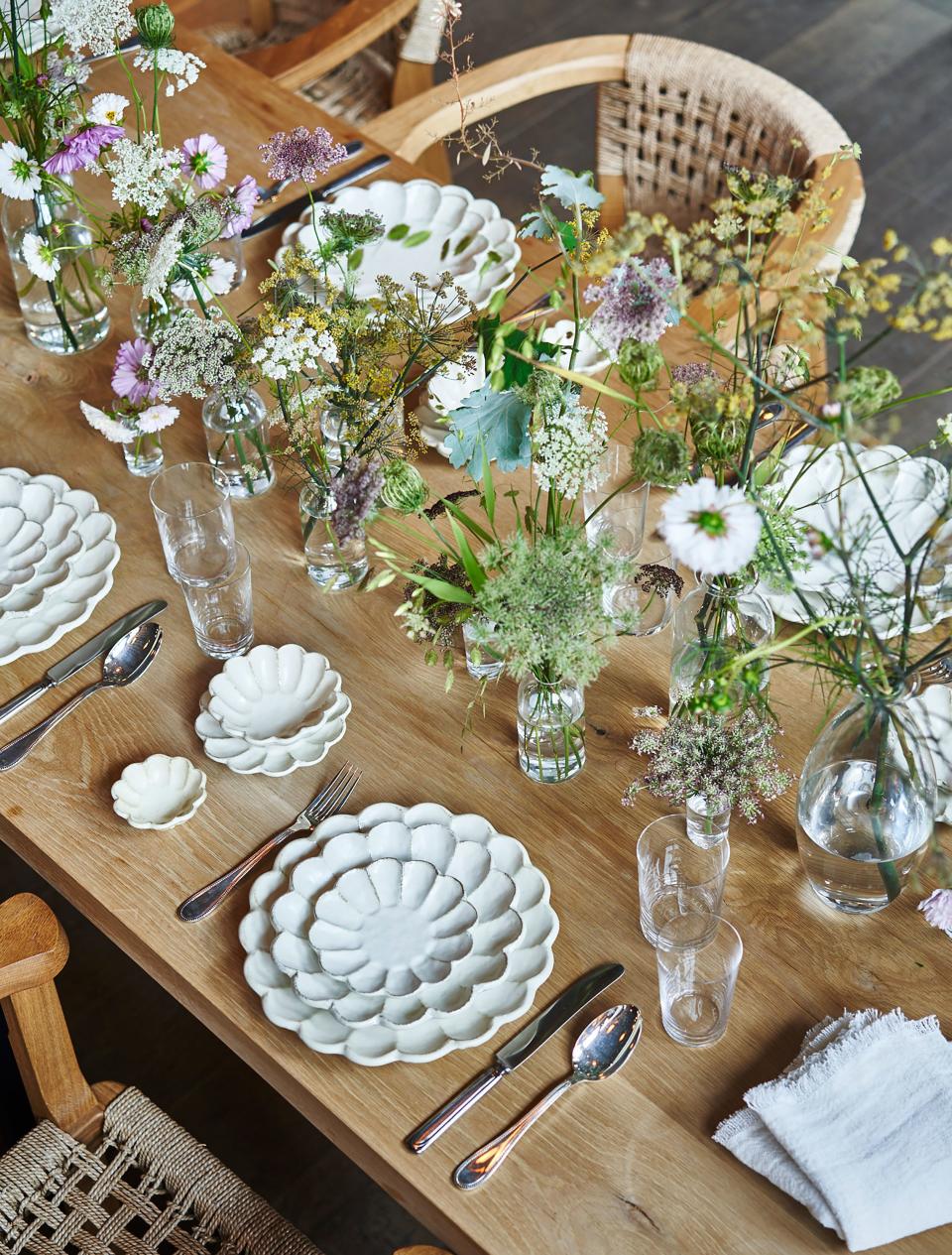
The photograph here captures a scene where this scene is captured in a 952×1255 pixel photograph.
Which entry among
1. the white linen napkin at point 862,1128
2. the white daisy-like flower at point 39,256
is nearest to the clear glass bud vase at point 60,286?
the white daisy-like flower at point 39,256

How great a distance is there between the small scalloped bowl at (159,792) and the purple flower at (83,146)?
662mm

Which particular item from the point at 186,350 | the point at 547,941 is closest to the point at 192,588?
the point at 186,350

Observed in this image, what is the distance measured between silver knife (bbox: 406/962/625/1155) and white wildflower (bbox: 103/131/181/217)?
0.86 meters

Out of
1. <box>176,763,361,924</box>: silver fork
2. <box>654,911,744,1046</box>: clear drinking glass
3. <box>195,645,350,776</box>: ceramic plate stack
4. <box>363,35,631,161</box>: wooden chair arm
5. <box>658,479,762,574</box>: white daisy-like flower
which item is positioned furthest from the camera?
<box>363,35,631,161</box>: wooden chair arm

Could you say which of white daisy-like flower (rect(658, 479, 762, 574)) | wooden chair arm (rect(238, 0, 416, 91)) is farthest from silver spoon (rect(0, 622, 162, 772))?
wooden chair arm (rect(238, 0, 416, 91))

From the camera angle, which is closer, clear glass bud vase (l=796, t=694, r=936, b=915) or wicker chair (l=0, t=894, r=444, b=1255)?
clear glass bud vase (l=796, t=694, r=936, b=915)

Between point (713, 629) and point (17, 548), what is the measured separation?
2.62 ft

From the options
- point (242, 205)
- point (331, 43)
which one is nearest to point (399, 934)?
point (242, 205)

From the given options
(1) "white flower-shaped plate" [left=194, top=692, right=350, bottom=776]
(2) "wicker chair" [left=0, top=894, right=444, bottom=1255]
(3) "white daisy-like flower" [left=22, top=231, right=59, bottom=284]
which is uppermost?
(3) "white daisy-like flower" [left=22, top=231, right=59, bottom=284]

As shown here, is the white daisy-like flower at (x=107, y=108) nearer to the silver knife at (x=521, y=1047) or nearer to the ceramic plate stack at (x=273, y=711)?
the ceramic plate stack at (x=273, y=711)

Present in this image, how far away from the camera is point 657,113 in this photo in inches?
85.8

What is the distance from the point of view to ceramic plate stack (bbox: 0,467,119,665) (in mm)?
1414

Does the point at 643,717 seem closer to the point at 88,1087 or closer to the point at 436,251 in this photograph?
the point at 88,1087

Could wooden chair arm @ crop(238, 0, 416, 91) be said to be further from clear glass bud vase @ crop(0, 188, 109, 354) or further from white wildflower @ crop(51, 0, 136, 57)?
white wildflower @ crop(51, 0, 136, 57)
